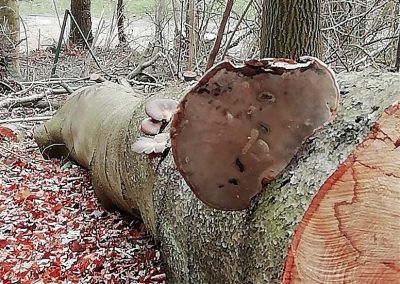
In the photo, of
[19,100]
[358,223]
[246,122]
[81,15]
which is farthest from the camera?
[81,15]

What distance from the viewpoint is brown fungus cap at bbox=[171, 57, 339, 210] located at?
1.68 m

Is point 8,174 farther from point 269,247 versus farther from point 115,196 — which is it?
point 269,247

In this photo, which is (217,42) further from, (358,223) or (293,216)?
(358,223)

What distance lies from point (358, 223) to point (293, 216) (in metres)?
0.36

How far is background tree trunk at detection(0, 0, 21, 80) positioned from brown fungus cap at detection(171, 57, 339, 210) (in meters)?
7.14

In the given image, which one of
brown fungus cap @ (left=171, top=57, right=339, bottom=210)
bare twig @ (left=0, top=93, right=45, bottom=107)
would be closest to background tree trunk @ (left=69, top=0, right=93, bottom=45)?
bare twig @ (left=0, top=93, right=45, bottom=107)

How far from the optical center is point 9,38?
942 centimetres

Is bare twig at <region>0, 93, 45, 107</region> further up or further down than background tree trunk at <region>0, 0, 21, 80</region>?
further down

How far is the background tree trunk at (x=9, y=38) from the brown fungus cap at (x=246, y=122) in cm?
714

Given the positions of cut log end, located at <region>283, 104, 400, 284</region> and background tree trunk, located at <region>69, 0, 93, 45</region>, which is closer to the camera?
cut log end, located at <region>283, 104, 400, 284</region>

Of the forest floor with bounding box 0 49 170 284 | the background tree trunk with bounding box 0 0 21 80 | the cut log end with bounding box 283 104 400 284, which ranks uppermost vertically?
the cut log end with bounding box 283 104 400 284

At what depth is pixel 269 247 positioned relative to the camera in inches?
66.7

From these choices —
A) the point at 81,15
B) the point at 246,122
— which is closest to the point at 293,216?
the point at 246,122

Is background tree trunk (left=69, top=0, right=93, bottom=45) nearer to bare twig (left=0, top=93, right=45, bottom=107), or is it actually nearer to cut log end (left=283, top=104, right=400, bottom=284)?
bare twig (left=0, top=93, right=45, bottom=107)
